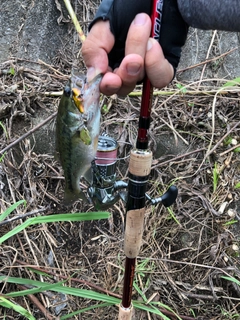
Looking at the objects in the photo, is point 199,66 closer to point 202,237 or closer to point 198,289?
point 202,237

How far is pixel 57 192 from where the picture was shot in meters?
2.27

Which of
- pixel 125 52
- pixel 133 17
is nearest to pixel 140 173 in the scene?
pixel 125 52

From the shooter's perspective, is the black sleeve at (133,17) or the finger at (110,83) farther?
the black sleeve at (133,17)

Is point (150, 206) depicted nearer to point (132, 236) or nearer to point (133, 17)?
point (132, 236)

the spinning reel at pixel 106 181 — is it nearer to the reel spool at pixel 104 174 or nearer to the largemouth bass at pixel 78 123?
the reel spool at pixel 104 174

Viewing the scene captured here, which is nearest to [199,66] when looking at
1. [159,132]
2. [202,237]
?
[159,132]

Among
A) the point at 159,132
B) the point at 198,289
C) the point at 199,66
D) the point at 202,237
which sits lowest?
the point at 198,289

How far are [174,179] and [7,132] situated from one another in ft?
3.17

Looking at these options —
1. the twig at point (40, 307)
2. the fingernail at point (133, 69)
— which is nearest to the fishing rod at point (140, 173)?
the fingernail at point (133, 69)

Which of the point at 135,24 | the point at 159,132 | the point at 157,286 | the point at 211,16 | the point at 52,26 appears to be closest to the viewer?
the point at 135,24

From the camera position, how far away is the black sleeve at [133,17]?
1386mm

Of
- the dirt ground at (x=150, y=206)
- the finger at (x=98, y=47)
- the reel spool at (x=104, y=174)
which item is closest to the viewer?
the finger at (x=98, y=47)

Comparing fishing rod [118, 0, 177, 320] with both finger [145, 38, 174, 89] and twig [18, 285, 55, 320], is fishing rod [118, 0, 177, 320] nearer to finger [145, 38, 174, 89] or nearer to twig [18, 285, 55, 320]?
finger [145, 38, 174, 89]

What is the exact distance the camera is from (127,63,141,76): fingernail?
3.93 ft
